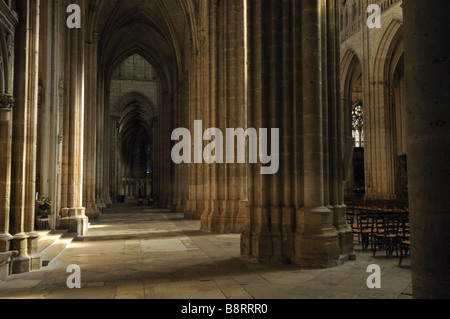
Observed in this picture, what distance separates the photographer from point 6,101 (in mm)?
6770

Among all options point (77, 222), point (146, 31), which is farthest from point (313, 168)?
point (146, 31)

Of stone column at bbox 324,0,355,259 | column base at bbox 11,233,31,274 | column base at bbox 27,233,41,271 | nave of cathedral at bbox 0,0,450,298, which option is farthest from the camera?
stone column at bbox 324,0,355,259

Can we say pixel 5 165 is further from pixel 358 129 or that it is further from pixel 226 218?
pixel 358 129

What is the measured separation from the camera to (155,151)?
37.8m

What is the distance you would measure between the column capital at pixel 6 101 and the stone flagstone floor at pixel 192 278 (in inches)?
114

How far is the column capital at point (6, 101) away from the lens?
6726 mm

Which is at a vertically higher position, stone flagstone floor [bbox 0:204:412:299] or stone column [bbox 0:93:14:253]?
stone column [bbox 0:93:14:253]

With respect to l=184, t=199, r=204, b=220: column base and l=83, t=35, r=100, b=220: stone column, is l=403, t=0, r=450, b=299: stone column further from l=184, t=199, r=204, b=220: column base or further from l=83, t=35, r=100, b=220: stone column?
l=83, t=35, r=100, b=220: stone column

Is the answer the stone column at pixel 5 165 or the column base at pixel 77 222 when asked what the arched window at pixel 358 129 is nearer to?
the column base at pixel 77 222

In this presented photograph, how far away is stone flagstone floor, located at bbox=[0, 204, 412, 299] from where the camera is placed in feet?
17.7

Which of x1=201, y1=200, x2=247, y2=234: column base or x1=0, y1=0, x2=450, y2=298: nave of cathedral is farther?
x1=201, y1=200, x2=247, y2=234: column base

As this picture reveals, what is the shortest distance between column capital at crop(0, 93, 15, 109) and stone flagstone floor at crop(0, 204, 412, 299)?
2.89 meters

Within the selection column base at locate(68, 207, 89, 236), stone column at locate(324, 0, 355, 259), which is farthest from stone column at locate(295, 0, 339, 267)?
column base at locate(68, 207, 89, 236)
